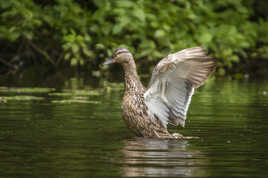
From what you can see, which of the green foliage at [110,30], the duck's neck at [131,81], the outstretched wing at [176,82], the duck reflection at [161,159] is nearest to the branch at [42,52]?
the green foliage at [110,30]

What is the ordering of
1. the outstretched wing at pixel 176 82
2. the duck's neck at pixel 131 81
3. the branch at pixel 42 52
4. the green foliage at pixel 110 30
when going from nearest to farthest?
1. the outstretched wing at pixel 176 82
2. the duck's neck at pixel 131 81
3. the green foliage at pixel 110 30
4. the branch at pixel 42 52

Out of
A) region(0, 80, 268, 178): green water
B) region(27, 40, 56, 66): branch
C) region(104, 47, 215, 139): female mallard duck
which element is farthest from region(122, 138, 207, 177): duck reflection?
region(27, 40, 56, 66): branch

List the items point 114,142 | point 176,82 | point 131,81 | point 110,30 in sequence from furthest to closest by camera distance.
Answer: point 110,30, point 131,81, point 176,82, point 114,142

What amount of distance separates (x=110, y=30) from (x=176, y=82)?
11.7 m

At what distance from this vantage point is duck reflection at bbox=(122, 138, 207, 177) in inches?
223

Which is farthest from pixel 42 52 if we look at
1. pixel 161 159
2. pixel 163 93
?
pixel 161 159

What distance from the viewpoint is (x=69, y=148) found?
6.99 meters

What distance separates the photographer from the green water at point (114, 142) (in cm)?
580

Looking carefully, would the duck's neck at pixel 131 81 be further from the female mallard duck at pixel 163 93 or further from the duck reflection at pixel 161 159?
the duck reflection at pixel 161 159

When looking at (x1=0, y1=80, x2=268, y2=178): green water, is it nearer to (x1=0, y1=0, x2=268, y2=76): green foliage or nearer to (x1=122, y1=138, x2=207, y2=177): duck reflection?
(x1=122, y1=138, x2=207, y2=177): duck reflection

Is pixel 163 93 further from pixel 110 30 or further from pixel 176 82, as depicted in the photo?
pixel 110 30

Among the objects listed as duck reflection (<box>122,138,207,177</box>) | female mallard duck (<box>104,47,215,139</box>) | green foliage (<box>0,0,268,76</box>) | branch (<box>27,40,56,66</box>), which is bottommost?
duck reflection (<box>122,138,207,177</box>)

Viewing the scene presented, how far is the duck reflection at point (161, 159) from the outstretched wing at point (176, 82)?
25.0 inches

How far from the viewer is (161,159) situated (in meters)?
6.35
